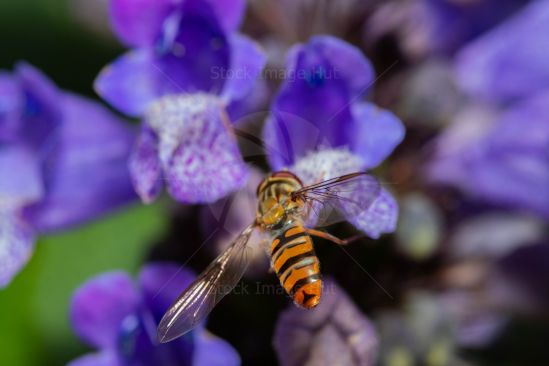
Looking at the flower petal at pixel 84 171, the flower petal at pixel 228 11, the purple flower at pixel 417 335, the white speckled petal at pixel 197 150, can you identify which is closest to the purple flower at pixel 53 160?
the flower petal at pixel 84 171

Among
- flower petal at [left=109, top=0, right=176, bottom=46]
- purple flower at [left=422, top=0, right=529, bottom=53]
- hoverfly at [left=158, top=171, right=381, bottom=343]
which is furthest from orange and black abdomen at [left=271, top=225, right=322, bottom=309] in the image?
purple flower at [left=422, top=0, right=529, bottom=53]

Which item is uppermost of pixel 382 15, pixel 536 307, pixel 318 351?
pixel 382 15

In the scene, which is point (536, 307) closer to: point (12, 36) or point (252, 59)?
point (252, 59)

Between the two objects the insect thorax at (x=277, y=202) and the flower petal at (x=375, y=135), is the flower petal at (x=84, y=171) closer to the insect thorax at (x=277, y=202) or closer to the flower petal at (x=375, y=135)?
the insect thorax at (x=277, y=202)

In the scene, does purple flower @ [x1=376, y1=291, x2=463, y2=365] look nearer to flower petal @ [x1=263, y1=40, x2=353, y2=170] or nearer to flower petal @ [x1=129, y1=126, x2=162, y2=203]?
flower petal @ [x1=263, y1=40, x2=353, y2=170]

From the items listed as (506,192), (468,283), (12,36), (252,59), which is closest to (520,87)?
(506,192)

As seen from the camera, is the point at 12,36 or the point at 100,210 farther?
the point at 12,36
